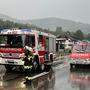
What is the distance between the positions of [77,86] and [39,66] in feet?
19.7

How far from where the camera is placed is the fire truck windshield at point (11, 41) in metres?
20.9

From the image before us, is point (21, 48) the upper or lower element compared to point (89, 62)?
upper

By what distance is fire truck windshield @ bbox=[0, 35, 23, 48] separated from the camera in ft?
68.5

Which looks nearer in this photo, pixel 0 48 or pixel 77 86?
pixel 77 86

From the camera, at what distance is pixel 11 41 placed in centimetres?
2120

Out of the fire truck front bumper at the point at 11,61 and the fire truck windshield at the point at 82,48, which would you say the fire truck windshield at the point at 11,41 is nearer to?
the fire truck front bumper at the point at 11,61

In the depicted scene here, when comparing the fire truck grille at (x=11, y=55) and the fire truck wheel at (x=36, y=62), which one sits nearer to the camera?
the fire truck grille at (x=11, y=55)

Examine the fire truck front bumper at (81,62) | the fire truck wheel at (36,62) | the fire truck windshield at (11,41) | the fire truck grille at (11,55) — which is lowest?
the fire truck front bumper at (81,62)

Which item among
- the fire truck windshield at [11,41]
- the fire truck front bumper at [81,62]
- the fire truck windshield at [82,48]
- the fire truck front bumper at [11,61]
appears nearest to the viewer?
the fire truck front bumper at [11,61]

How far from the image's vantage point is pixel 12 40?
69.5 feet

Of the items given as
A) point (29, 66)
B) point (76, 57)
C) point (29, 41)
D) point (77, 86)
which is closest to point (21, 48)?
point (29, 41)

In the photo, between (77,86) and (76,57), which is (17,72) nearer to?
(76,57)

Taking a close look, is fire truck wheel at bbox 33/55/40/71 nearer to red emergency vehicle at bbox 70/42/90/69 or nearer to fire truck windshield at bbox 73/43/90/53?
red emergency vehicle at bbox 70/42/90/69

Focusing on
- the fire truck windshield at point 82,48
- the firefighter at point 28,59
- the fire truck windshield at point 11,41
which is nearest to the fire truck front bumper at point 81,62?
the fire truck windshield at point 82,48
